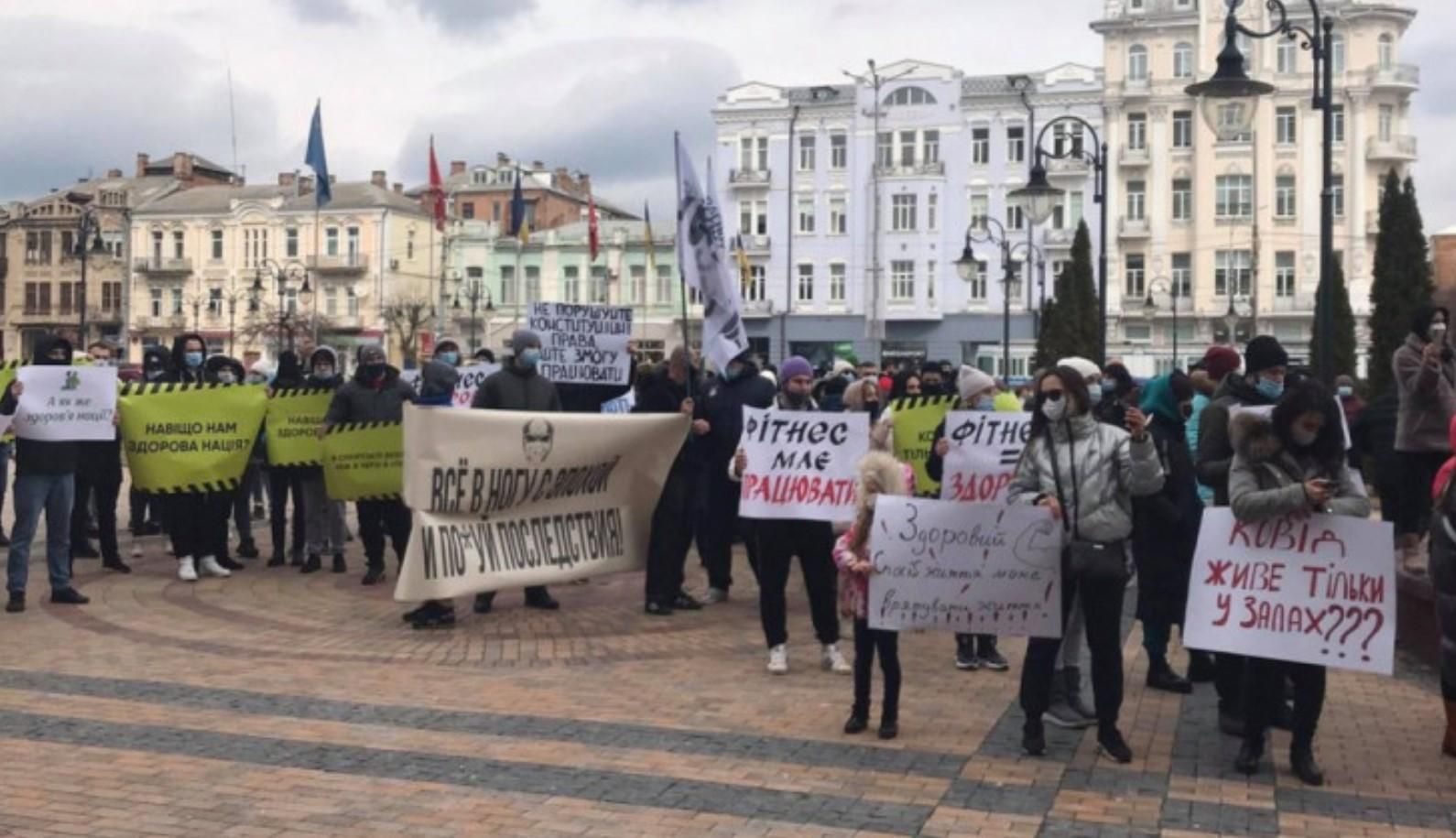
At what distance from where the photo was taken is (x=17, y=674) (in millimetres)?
8922

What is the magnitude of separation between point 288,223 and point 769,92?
3181cm

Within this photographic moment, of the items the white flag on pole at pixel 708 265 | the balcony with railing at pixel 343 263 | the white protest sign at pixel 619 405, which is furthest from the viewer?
the balcony with railing at pixel 343 263

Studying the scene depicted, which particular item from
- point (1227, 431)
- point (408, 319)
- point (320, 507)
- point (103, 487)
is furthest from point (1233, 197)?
point (1227, 431)

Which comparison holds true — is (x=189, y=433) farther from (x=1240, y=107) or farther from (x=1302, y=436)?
(x=1302, y=436)

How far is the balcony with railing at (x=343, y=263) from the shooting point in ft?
284

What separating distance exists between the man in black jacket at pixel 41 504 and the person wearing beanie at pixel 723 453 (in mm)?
4774

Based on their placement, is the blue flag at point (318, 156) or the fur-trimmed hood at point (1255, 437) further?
the blue flag at point (318, 156)

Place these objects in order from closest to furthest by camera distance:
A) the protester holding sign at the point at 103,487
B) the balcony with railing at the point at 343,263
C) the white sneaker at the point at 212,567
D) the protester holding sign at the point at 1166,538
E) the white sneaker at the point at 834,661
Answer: the protester holding sign at the point at 1166,538, the white sneaker at the point at 834,661, the protester holding sign at the point at 103,487, the white sneaker at the point at 212,567, the balcony with railing at the point at 343,263

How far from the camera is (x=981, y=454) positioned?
9.00 metres

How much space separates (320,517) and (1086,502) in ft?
28.1

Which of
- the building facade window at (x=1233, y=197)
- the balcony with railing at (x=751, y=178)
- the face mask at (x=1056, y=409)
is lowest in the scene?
the face mask at (x=1056, y=409)

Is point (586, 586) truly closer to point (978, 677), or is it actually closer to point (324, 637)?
point (324, 637)

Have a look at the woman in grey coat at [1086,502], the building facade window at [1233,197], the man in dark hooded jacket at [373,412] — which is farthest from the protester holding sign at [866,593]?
the building facade window at [1233,197]

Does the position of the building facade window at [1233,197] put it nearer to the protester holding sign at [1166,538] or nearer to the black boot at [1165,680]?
the protester holding sign at [1166,538]
